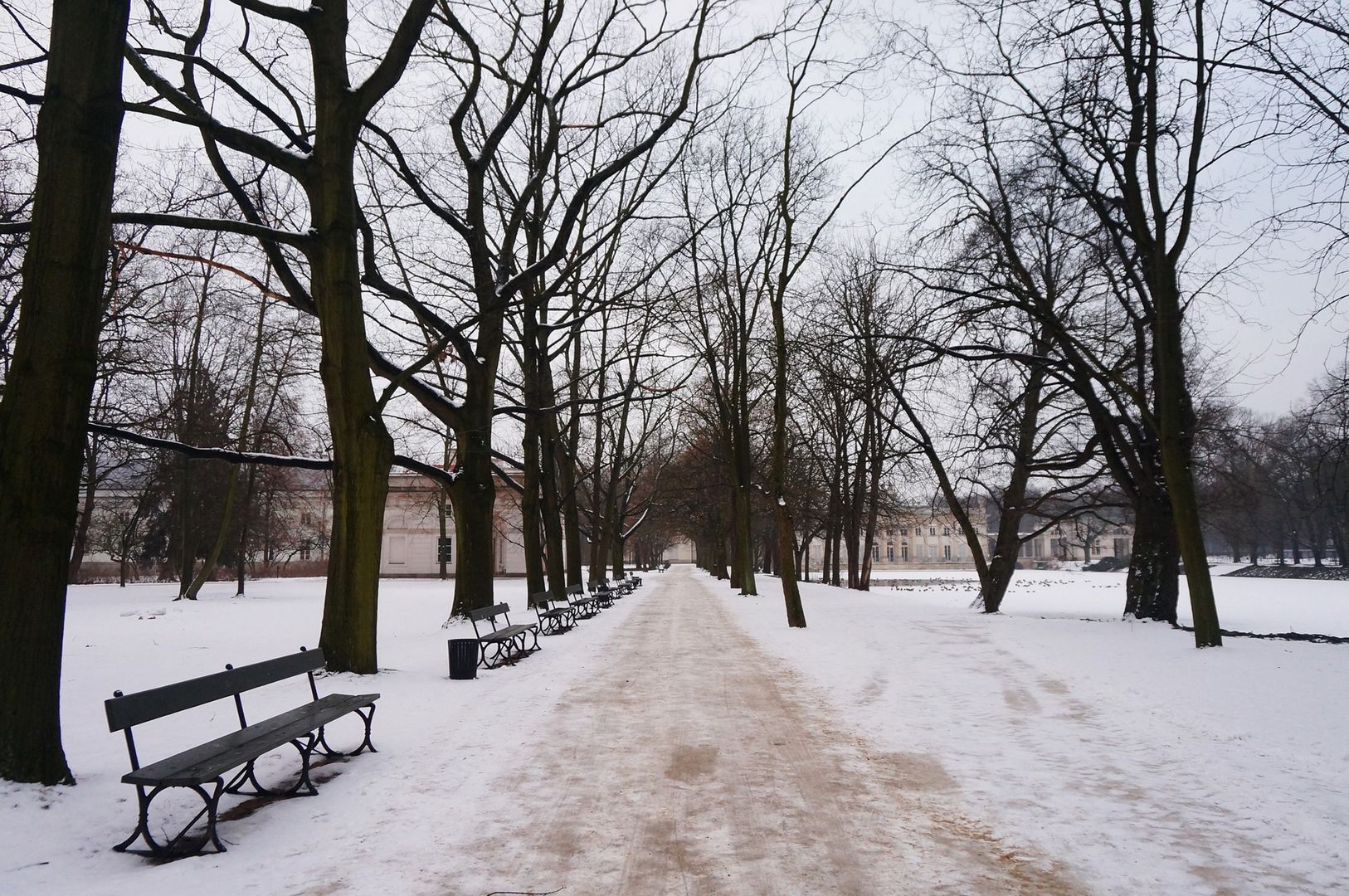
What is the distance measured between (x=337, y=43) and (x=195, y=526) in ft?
113

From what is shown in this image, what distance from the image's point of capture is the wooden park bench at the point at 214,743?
178 inches

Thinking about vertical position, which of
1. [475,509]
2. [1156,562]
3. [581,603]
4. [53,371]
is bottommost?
[581,603]

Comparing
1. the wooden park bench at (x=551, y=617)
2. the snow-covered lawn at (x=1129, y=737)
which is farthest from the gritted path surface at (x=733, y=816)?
the wooden park bench at (x=551, y=617)

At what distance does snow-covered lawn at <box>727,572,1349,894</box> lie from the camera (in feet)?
15.0

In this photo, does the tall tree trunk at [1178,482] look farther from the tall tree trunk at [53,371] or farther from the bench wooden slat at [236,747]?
the tall tree trunk at [53,371]

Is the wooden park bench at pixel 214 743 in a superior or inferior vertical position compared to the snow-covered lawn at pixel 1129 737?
superior

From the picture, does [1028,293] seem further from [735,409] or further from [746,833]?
[746,833]

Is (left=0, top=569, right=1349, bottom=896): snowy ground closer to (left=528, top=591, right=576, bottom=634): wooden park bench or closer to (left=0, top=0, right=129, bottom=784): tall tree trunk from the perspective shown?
(left=0, top=0, right=129, bottom=784): tall tree trunk

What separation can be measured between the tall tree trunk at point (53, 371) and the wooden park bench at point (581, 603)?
46.4ft

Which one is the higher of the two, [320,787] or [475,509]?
[475,509]

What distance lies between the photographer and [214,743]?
18.1 feet

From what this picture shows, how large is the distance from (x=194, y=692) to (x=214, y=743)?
375 millimetres

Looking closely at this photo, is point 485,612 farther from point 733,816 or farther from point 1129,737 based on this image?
point 1129,737

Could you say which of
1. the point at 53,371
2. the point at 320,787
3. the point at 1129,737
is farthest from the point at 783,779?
the point at 53,371
